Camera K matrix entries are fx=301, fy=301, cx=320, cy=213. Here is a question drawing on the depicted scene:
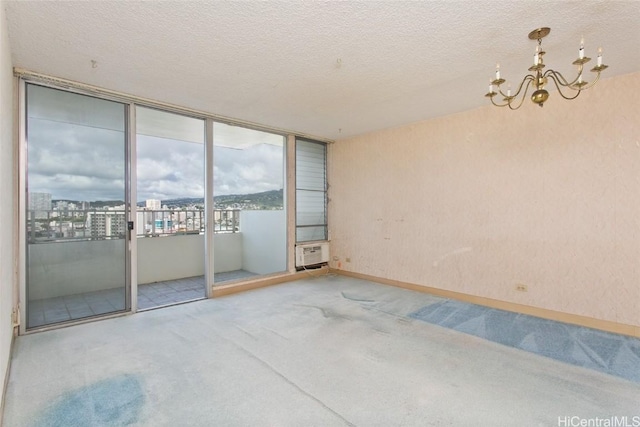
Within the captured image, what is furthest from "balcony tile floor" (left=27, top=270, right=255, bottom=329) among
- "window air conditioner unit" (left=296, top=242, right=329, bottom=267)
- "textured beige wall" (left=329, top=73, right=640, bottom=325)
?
"textured beige wall" (left=329, top=73, right=640, bottom=325)

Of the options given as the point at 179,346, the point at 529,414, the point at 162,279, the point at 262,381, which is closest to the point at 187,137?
the point at 162,279

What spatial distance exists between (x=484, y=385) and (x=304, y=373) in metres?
1.28

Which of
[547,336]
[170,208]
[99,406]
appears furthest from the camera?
[170,208]

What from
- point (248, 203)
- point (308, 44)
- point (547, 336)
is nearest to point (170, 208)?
point (248, 203)

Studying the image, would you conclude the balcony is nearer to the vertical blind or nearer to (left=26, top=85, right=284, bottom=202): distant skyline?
(left=26, top=85, right=284, bottom=202): distant skyline

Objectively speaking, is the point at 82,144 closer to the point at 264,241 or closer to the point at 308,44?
the point at 308,44

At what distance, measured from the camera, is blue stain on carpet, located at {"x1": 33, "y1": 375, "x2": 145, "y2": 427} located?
175cm

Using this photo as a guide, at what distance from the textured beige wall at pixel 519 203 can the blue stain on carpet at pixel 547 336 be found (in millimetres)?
282

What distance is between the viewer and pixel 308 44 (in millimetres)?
2404

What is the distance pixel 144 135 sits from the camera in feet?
18.2

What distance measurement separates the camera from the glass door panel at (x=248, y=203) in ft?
16.2

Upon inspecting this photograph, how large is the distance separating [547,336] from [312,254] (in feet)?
11.6

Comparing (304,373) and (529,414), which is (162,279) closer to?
(304,373)

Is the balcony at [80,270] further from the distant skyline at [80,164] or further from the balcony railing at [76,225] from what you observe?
the distant skyline at [80,164]
